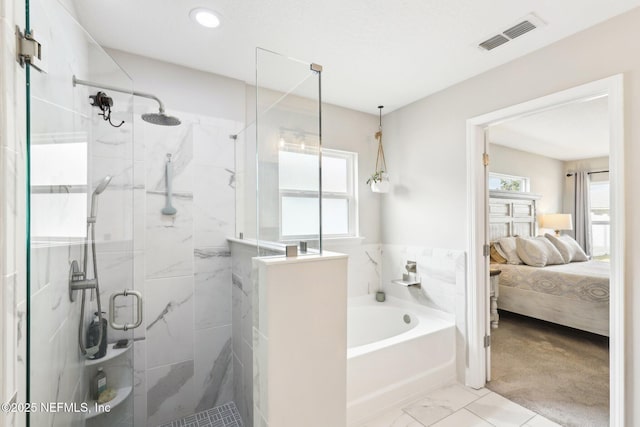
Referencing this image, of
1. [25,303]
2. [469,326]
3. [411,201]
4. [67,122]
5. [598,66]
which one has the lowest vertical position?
[469,326]

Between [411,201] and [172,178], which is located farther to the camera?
[411,201]

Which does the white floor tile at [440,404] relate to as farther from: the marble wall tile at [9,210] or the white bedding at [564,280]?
the marble wall tile at [9,210]

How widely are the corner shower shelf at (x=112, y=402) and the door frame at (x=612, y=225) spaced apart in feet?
7.95

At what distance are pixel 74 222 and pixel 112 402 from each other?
968mm

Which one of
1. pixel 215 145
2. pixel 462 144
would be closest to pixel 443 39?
pixel 462 144

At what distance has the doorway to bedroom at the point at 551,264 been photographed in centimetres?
228

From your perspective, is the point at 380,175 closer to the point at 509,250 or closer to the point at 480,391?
the point at 480,391

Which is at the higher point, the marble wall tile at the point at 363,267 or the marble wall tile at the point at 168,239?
the marble wall tile at the point at 168,239

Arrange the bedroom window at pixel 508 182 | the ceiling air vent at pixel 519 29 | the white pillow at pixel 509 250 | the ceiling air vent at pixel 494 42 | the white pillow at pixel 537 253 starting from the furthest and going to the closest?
the bedroom window at pixel 508 182 < the white pillow at pixel 509 250 < the white pillow at pixel 537 253 < the ceiling air vent at pixel 494 42 < the ceiling air vent at pixel 519 29

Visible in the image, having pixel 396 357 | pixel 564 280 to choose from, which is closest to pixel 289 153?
pixel 396 357

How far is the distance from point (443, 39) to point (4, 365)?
8.00 ft

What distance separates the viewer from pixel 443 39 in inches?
70.7

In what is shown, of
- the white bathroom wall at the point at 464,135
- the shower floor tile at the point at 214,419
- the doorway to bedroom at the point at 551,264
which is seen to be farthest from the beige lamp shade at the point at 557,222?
the shower floor tile at the point at 214,419

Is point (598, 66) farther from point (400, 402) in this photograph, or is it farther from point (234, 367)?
point (234, 367)
